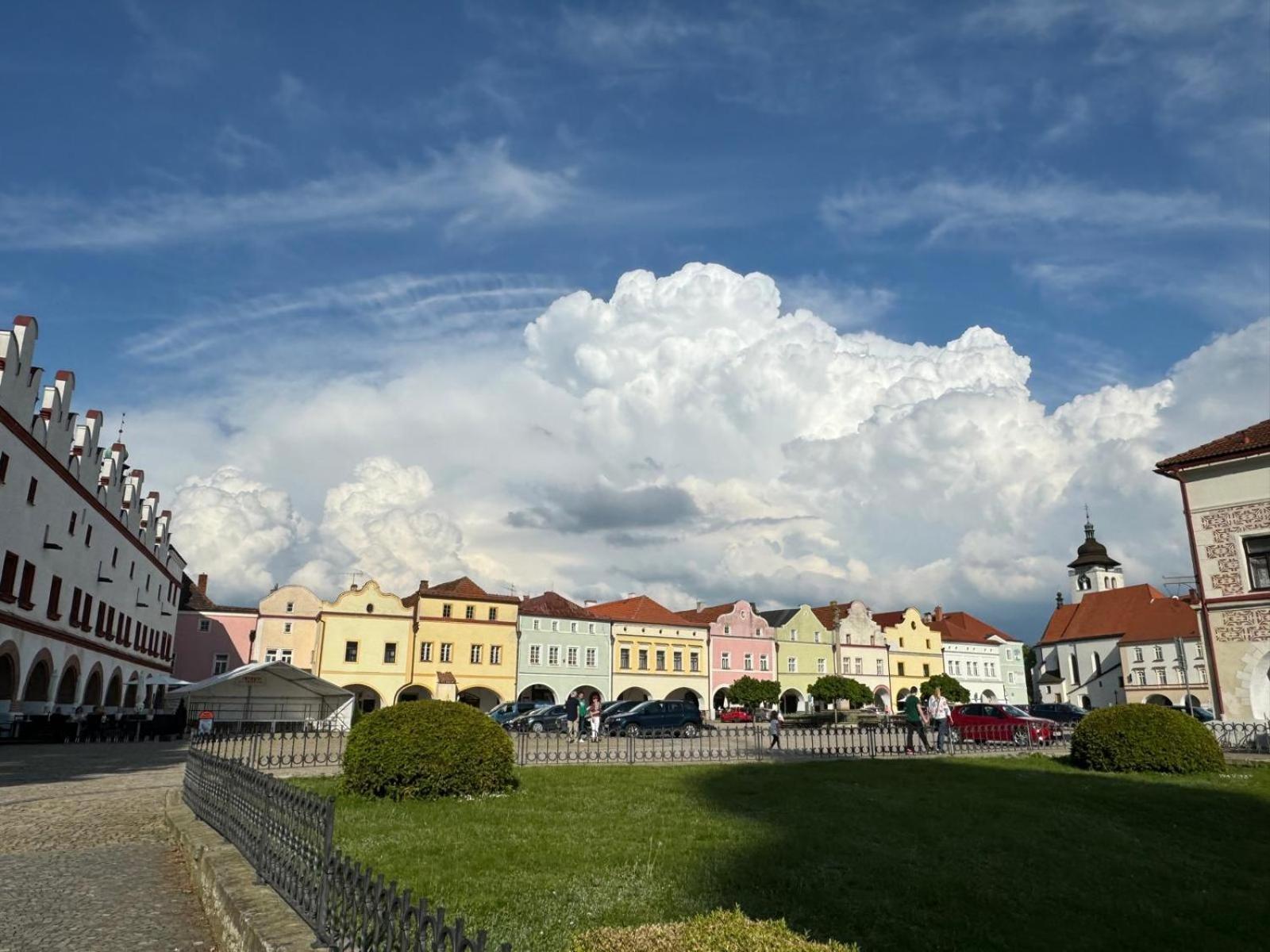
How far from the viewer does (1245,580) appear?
2575 centimetres

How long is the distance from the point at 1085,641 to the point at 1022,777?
2964 inches

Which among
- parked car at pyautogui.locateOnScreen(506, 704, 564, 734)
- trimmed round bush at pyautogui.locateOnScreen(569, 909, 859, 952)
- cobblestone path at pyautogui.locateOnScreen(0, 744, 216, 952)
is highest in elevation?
trimmed round bush at pyautogui.locateOnScreen(569, 909, 859, 952)

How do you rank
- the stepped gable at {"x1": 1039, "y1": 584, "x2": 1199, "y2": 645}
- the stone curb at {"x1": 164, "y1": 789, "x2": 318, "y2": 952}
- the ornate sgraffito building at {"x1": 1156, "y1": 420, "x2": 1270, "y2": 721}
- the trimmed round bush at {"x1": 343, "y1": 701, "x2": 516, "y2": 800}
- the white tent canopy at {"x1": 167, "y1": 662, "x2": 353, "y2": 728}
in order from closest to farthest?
the stone curb at {"x1": 164, "y1": 789, "x2": 318, "y2": 952} → the trimmed round bush at {"x1": 343, "y1": 701, "x2": 516, "y2": 800} → the ornate sgraffito building at {"x1": 1156, "y1": 420, "x2": 1270, "y2": 721} → the white tent canopy at {"x1": 167, "y1": 662, "x2": 353, "y2": 728} → the stepped gable at {"x1": 1039, "y1": 584, "x2": 1199, "y2": 645}

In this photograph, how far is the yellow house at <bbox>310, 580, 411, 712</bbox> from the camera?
2267 inches

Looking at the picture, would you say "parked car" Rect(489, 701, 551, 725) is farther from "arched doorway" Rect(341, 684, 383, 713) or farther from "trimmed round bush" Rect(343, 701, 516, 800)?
"trimmed round bush" Rect(343, 701, 516, 800)

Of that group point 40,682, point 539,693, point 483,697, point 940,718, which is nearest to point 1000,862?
point 940,718

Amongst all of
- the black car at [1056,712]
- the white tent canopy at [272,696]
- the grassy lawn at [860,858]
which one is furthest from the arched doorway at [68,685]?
the black car at [1056,712]

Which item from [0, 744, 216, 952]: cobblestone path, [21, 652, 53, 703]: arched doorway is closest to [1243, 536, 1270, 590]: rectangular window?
[0, 744, 216, 952]: cobblestone path

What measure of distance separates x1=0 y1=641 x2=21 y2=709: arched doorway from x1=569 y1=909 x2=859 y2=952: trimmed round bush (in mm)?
32769

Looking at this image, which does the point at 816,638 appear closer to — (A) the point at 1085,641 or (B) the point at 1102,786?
(A) the point at 1085,641

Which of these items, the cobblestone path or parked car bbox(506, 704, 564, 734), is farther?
parked car bbox(506, 704, 564, 734)

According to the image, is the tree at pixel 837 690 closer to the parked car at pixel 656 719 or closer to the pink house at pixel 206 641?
the parked car at pixel 656 719

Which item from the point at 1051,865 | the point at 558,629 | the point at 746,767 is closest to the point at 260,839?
the point at 1051,865

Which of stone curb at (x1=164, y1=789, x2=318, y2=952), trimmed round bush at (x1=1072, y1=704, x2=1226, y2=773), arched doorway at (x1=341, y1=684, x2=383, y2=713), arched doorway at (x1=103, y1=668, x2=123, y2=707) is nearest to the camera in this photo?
stone curb at (x1=164, y1=789, x2=318, y2=952)
